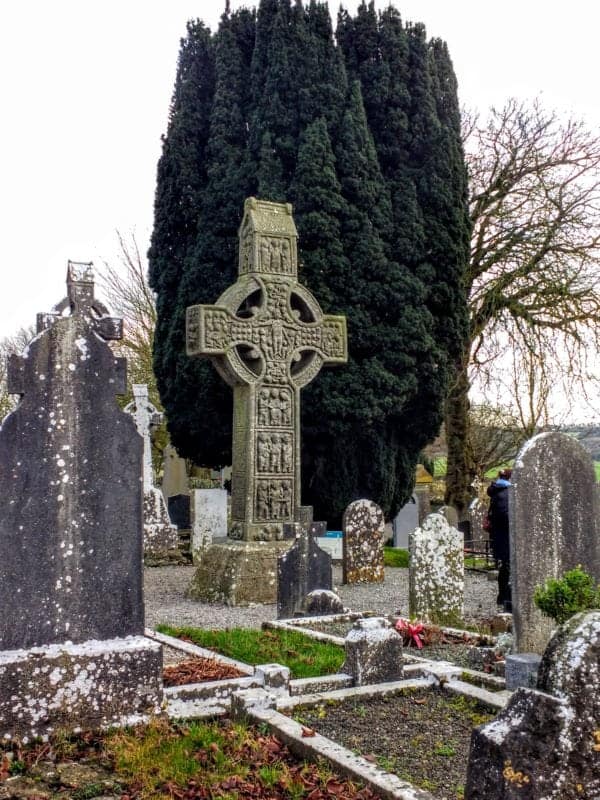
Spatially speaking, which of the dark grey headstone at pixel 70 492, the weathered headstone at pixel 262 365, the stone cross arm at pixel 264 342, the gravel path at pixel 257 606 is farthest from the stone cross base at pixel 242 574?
the dark grey headstone at pixel 70 492

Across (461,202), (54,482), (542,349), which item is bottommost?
(54,482)

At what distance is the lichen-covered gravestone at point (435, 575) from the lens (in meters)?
8.56

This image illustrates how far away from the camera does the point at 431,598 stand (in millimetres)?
8594

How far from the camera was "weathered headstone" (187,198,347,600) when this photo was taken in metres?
10.6

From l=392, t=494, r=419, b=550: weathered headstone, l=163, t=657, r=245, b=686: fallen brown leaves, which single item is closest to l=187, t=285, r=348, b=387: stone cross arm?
l=163, t=657, r=245, b=686: fallen brown leaves

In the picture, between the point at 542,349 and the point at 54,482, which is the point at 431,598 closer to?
the point at 54,482

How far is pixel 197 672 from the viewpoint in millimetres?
5688

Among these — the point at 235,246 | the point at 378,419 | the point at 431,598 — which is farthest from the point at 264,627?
the point at 235,246

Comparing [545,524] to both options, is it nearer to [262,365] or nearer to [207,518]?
[262,365]

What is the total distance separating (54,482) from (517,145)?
17.9 m

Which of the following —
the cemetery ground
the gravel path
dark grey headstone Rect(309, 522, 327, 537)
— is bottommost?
the gravel path

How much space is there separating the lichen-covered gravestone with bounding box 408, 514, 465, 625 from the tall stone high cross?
8.38 feet

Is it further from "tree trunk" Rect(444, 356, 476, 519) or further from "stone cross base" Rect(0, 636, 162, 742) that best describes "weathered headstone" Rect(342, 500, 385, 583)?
"stone cross base" Rect(0, 636, 162, 742)

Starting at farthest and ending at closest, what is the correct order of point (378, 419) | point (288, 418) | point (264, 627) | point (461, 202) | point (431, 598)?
point (461, 202) → point (378, 419) → point (288, 418) → point (431, 598) → point (264, 627)
